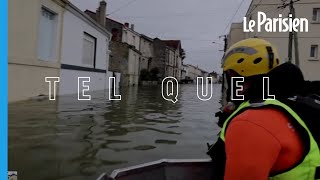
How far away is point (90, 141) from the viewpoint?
6.63m

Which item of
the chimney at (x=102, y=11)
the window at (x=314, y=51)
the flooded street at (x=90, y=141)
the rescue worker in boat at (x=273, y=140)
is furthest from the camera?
the chimney at (x=102, y=11)

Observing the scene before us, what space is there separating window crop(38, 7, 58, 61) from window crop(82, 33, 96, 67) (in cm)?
504

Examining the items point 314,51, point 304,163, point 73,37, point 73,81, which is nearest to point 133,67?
point 314,51

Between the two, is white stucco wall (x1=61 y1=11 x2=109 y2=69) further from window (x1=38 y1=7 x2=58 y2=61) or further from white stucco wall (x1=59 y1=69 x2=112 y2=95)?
window (x1=38 y1=7 x2=58 y2=61)

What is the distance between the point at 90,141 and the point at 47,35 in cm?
905

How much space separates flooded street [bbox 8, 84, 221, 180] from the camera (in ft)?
16.1

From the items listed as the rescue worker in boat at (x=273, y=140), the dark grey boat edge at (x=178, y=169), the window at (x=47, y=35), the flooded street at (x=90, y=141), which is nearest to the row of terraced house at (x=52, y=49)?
the window at (x=47, y=35)

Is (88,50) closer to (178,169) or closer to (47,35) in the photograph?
(47,35)

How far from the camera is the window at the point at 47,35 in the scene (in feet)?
45.0

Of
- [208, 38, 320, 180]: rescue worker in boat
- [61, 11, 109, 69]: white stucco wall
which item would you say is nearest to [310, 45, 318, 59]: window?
[61, 11, 109, 69]: white stucco wall

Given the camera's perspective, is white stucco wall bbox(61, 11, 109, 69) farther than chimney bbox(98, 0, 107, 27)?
No

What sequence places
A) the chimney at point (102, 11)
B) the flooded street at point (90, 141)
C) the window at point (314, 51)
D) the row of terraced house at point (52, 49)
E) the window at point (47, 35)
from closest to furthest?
the flooded street at point (90, 141) < the row of terraced house at point (52, 49) < the window at point (47, 35) < the window at point (314, 51) < the chimney at point (102, 11)

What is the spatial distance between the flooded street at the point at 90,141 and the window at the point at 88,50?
33.1 feet

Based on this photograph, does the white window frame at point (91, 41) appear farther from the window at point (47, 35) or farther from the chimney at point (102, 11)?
the chimney at point (102, 11)
